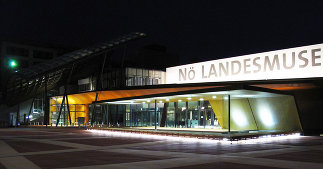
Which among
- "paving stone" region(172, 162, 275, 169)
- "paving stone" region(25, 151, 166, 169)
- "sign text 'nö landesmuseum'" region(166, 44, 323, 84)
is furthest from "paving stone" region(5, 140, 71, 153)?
"sign text 'nö landesmuseum'" region(166, 44, 323, 84)

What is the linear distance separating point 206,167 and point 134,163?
2.30 m

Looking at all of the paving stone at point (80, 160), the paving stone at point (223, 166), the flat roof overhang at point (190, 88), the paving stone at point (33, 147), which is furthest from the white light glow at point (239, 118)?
the paving stone at point (223, 166)

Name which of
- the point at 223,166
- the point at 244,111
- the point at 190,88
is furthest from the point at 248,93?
the point at 223,166

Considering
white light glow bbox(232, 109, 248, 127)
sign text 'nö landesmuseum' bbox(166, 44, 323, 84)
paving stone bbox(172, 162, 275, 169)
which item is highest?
sign text 'nö landesmuseum' bbox(166, 44, 323, 84)

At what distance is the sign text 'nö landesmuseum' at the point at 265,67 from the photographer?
77.4 ft

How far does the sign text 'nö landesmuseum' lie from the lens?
23.6 m

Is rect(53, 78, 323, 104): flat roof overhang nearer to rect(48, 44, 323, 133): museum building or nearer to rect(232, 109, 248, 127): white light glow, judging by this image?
rect(48, 44, 323, 133): museum building

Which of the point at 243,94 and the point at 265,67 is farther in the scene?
the point at 265,67

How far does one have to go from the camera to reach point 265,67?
2623 cm

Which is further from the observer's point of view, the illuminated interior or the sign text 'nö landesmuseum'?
the sign text 'nö landesmuseum'

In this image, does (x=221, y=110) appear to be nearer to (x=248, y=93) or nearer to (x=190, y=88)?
(x=190, y=88)

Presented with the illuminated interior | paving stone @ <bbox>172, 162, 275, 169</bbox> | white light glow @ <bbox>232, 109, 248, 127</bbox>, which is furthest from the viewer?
white light glow @ <bbox>232, 109, 248, 127</bbox>

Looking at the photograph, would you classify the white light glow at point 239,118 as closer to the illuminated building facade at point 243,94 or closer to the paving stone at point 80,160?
the illuminated building facade at point 243,94

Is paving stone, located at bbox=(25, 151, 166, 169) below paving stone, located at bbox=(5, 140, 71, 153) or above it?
above
